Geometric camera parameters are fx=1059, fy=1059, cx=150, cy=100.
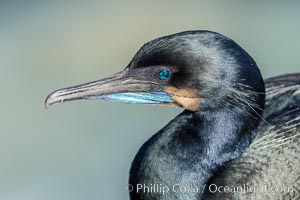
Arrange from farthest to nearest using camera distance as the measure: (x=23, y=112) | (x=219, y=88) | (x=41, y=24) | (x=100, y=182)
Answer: (x=41, y=24) → (x=23, y=112) → (x=100, y=182) → (x=219, y=88)

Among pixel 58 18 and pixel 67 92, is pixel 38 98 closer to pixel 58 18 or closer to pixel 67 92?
pixel 58 18

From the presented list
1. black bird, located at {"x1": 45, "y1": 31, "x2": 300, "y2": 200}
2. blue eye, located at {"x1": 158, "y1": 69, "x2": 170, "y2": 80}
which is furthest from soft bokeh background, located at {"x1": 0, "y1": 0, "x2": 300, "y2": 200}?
blue eye, located at {"x1": 158, "y1": 69, "x2": 170, "y2": 80}

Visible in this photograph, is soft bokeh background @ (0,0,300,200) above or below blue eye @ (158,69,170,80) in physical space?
below

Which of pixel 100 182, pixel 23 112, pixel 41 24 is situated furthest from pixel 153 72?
pixel 41 24

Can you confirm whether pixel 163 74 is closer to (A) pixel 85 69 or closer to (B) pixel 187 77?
(B) pixel 187 77

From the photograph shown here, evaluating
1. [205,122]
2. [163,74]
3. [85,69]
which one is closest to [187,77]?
[163,74]

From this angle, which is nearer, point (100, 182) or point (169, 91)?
point (169, 91)

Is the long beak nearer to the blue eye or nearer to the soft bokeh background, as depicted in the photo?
the blue eye

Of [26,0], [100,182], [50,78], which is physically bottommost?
[100,182]
